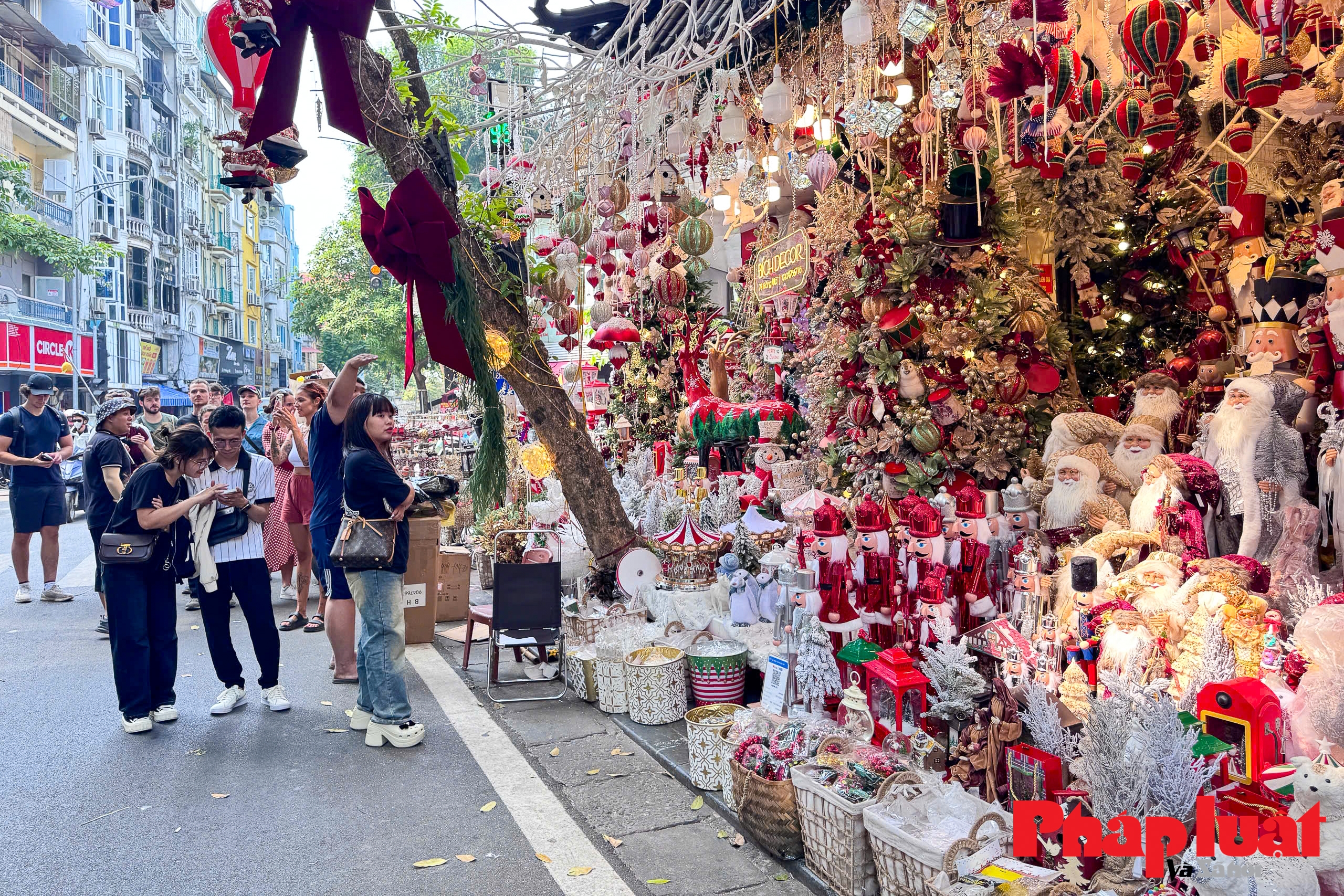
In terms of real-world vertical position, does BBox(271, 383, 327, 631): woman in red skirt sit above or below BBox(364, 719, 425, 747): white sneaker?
above

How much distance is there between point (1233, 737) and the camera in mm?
2496

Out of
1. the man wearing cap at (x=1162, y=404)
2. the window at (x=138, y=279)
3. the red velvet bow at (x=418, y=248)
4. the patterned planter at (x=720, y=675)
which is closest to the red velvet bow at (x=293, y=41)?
the red velvet bow at (x=418, y=248)

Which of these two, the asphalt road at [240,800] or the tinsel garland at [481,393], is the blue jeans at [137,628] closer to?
the asphalt road at [240,800]

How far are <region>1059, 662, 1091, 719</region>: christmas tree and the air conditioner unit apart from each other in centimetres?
3133

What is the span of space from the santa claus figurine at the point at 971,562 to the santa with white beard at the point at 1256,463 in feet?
3.44

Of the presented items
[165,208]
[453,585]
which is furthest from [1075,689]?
[165,208]

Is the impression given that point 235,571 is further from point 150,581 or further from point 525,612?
point 525,612

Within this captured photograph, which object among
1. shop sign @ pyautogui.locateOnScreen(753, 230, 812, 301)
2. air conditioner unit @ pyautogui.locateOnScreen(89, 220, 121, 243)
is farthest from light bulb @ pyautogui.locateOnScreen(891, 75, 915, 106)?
air conditioner unit @ pyautogui.locateOnScreen(89, 220, 121, 243)

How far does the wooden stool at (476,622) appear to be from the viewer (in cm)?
580

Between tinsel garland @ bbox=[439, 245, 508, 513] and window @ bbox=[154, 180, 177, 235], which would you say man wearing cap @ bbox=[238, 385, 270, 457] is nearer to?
tinsel garland @ bbox=[439, 245, 508, 513]

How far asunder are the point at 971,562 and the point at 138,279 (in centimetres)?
3563

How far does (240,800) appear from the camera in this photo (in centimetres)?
394

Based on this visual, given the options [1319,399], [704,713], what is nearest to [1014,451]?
[1319,399]

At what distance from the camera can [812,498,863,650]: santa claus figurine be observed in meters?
4.32
